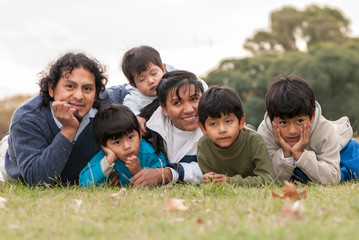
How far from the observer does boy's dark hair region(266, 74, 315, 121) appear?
188 inches

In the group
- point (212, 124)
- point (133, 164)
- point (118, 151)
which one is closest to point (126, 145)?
point (118, 151)

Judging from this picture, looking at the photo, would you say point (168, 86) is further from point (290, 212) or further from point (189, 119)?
point (290, 212)

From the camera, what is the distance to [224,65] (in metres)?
35.8

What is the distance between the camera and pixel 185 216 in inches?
128

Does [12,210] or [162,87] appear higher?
[162,87]

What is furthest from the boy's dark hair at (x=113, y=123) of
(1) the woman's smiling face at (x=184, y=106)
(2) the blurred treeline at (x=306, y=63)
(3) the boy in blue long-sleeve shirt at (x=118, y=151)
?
(2) the blurred treeline at (x=306, y=63)

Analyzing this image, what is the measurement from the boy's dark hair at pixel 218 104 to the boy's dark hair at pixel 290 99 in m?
0.35

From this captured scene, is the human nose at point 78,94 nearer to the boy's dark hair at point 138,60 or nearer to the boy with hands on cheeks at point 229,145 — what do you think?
the boy's dark hair at point 138,60

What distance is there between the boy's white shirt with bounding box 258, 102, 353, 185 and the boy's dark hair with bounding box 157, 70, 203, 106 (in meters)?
0.91

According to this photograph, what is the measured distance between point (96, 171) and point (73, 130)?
19.5 inches

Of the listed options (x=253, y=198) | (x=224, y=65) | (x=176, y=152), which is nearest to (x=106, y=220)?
(x=253, y=198)

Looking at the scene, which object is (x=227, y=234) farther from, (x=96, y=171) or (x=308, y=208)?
(x=96, y=171)

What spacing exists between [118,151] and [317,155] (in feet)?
6.81

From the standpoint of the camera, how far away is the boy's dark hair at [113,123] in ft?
16.8
